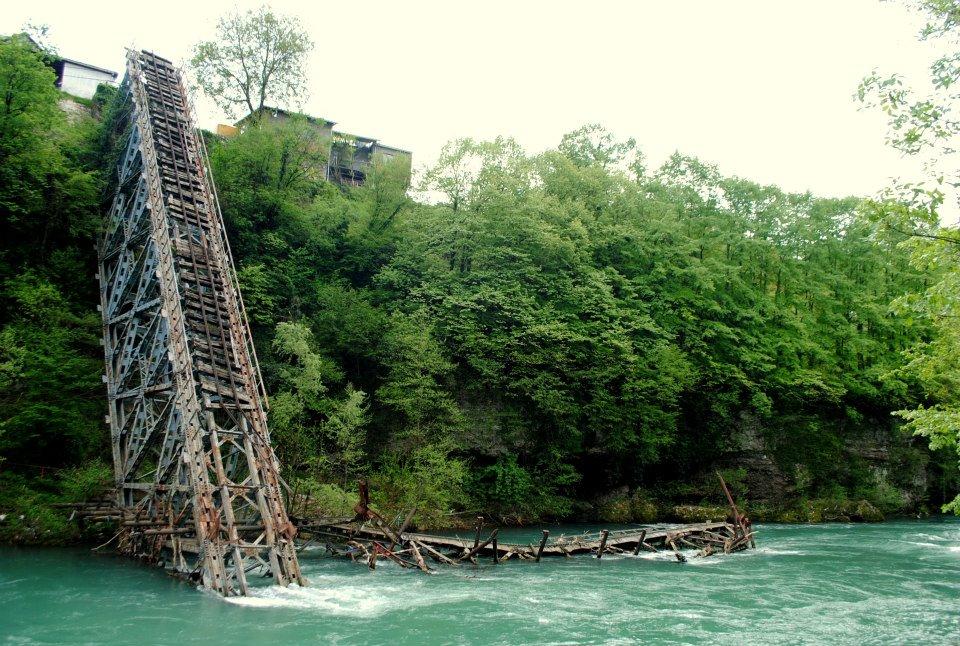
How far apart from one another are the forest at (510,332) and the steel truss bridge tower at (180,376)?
67.1 inches

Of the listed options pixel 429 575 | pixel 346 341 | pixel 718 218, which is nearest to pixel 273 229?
pixel 346 341

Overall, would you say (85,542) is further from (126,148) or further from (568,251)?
(568,251)

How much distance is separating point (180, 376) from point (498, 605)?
10225 mm

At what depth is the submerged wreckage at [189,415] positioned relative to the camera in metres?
17.2

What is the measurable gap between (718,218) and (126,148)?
32.8m

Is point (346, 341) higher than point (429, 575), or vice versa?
point (346, 341)

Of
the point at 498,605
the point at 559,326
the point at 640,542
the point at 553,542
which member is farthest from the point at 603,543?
the point at 559,326

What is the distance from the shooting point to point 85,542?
20812mm

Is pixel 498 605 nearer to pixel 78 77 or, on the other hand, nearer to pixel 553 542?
pixel 553 542

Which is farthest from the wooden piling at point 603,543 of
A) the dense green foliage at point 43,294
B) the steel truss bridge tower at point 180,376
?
Result: the dense green foliage at point 43,294

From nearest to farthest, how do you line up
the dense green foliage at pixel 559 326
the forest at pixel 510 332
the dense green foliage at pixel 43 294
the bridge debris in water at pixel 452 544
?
the bridge debris in water at pixel 452 544 < the dense green foliage at pixel 43 294 < the forest at pixel 510 332 < the dense green foliage at pixel 559 326

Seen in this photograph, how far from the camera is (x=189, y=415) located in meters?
17.8

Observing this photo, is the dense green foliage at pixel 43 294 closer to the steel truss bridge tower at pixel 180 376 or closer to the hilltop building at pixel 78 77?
the steel truss bridge tower at pixel 180 376

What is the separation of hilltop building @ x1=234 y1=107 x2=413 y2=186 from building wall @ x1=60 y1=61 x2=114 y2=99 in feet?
23.6
